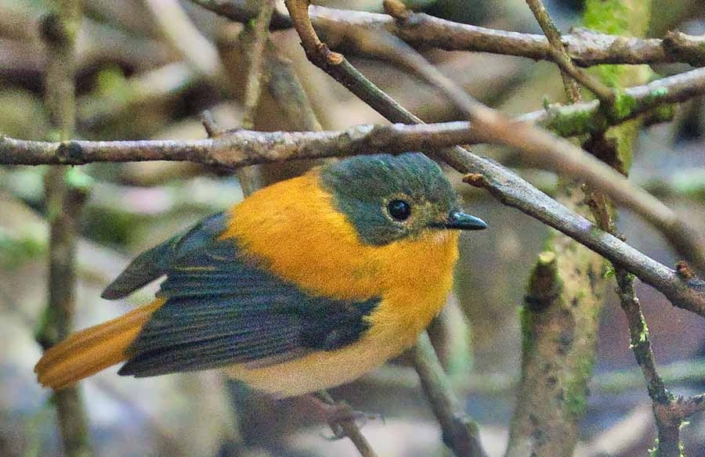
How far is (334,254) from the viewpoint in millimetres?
2428

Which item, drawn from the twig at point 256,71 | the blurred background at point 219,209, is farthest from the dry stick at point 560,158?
the blurred background at point 219,209

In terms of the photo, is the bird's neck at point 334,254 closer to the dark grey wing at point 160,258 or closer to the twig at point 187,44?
the dark grey wing at point 160,258

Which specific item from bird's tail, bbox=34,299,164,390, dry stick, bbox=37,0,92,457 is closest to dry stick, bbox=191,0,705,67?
dry stick, bbox=37,0,92,457

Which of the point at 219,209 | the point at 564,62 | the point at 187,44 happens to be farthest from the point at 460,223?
the point at 187,44

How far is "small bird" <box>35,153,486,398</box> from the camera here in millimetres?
2410

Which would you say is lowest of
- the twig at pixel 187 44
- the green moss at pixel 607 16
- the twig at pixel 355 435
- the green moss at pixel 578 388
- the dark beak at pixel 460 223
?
the twig at pixel 355 435

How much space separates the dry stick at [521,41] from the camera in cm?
176

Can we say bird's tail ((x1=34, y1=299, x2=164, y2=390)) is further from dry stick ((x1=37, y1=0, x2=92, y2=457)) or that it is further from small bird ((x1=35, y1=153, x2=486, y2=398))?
dry stick ((x1=37, y1=0, x2=92, y2=457))

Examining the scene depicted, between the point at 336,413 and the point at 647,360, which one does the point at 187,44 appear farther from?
the point at 647,360

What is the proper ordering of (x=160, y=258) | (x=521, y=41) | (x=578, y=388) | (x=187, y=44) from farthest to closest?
(x=187, y=44), (x=160, y=258), (x=578, y=388), (x=521, y=41)

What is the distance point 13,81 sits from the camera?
196 inches

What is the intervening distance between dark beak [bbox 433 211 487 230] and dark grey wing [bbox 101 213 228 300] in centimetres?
68

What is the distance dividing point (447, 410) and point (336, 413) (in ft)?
1.50

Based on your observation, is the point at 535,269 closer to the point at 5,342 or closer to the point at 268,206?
the point at 268,206
